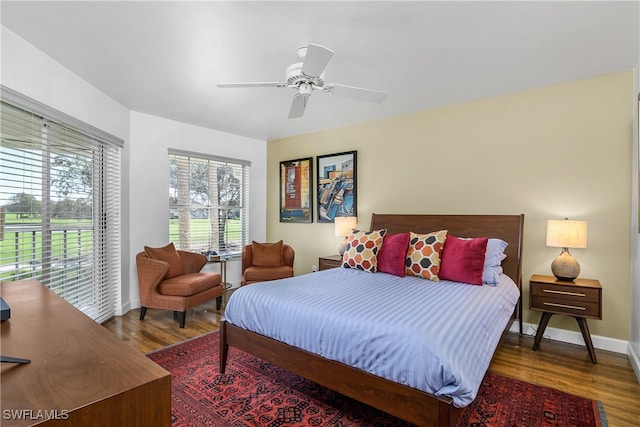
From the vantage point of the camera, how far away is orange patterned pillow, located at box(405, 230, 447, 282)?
10.1ft

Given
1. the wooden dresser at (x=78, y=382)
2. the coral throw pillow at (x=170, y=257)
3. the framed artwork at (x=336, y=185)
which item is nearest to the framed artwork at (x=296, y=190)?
the framed artwork at (x=336, y=185)

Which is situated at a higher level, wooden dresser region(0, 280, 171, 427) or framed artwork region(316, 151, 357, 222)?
framed artwork region(316, 151, 357, 222)

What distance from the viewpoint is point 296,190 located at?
547 centimetres

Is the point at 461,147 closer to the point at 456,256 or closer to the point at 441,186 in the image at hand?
the point at 441,186

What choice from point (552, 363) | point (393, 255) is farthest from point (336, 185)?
point (552, 363)

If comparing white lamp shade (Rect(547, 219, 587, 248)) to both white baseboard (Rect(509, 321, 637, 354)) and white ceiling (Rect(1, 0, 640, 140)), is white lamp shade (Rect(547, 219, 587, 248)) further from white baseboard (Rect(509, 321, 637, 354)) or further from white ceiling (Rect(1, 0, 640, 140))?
white ceiling (Rect(1, 0, 640, 140))

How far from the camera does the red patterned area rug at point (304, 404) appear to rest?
A: 201cm

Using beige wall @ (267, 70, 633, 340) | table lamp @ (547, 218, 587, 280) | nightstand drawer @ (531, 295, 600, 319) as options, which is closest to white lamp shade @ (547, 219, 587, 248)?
table lamp @ (547, 218, 587, 280)

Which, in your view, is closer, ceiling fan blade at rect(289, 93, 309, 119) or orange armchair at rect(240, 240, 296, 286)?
ceiling fan blade at rect(289, 93, 309, 119)

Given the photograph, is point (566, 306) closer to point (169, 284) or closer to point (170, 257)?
point (169, 284)

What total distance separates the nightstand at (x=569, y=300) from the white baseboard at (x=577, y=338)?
0.82ft

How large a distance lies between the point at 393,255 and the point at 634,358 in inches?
82.4

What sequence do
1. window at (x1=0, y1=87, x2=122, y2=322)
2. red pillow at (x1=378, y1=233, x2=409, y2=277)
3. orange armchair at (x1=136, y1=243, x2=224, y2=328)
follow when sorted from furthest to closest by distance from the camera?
orange armchair at (x1=136, y1=243, x2=224, y2=328)
red pillow at (x1=378, y1=233, x2=409, y2=277)
window at (x1=0, y1=87, x2=122, y2=322)

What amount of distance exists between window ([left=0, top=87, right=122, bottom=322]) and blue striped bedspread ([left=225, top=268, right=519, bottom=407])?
5.74 feet
